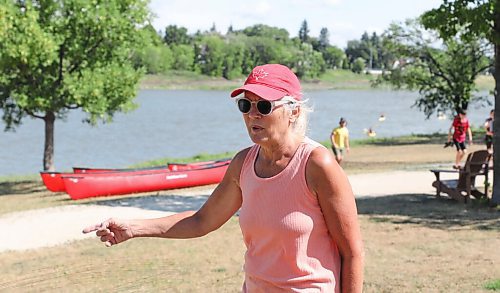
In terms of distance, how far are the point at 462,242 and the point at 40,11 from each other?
14879 mm

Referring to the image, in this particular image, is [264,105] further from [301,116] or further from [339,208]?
[339,208]

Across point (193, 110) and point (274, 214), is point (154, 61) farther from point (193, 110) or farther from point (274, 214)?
point (274, 214)

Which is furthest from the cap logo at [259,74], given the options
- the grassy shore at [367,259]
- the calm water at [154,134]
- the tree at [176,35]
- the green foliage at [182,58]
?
the tree at [176,35]

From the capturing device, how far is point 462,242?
32.6 feet

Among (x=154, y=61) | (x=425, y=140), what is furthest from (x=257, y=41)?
(x=425, y=140)

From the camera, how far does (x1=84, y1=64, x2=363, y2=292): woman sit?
3070 millimetres

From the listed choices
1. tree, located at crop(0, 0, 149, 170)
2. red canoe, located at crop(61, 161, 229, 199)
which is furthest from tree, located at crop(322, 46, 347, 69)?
red canoe, located at crop(61, 161, 229, 199)

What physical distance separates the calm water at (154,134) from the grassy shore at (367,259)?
11.7 metres

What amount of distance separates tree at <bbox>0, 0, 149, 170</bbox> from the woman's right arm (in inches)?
693

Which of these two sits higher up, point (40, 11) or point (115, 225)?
point (40, 11)

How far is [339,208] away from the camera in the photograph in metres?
3.05

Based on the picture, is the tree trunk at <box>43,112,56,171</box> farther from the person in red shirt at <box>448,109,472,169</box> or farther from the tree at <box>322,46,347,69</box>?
the tree at <box>322,46,347,69</box>

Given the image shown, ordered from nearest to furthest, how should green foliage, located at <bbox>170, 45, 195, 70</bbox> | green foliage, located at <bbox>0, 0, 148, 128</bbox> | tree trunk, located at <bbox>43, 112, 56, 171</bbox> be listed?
green foliage, located at <bbox>0, 0, 148, 128</bbox>, tree trunk, located at <bbox>43, 112, 56, 171</bbox>, green foliage, located at <bbox>170, 45, 195, 70</bbox>

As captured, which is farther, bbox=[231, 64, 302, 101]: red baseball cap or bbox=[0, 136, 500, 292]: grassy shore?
bbox=[0, 136, 500, 292]: grassy shore
